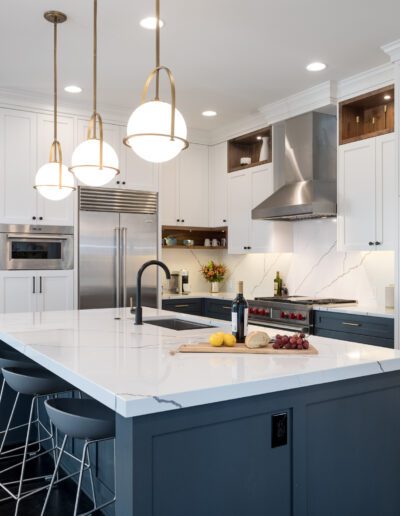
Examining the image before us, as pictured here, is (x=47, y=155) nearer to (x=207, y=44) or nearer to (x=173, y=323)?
(x=207, y=44)

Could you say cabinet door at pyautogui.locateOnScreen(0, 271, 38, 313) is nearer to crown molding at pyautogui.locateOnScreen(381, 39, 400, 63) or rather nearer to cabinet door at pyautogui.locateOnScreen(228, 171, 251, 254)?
cabinet door at pyautogui.locateOnScreen(228, 171, 251, 254)

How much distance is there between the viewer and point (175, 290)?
20.4ft

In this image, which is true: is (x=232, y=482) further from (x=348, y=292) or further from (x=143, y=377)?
(x=348, y=292)

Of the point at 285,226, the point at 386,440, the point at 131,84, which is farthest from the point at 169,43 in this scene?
the point at 386,440

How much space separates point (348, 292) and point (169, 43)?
2.68m

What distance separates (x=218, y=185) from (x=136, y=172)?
1.10 m

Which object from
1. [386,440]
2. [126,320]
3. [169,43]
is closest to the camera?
[386,440]

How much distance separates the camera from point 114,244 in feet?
17.2

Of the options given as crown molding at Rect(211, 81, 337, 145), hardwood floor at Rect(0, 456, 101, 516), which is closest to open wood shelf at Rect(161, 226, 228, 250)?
crown molding at Rect(211, 81, 337, 145)

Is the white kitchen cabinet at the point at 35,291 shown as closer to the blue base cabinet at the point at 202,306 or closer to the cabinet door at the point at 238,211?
the blue base cabinet at the point at 202,306

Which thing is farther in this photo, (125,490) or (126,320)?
(126,320)

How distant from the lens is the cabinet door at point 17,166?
185 inches

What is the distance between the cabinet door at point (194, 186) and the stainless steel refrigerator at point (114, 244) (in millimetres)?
629

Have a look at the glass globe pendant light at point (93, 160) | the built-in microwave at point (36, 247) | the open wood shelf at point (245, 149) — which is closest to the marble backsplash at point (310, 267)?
the open wood shelf at point (245, 149)
